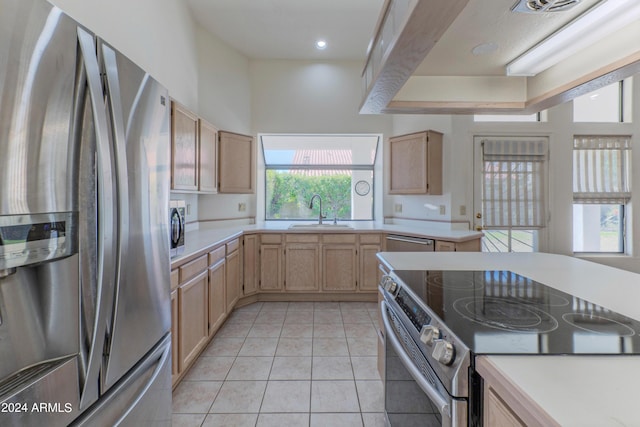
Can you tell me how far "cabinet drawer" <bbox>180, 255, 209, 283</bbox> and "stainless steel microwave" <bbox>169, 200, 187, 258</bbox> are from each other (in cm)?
11

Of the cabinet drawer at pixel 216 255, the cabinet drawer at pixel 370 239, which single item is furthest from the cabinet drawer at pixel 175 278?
the cabinet drawer at pixel 370 239

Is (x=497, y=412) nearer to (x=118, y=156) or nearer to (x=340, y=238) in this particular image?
(x=118, y=156)

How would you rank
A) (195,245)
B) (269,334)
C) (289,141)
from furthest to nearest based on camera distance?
1. (289,141)
2. (269,334)
3. (195,245)

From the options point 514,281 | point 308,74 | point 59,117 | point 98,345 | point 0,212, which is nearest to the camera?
point 0,212

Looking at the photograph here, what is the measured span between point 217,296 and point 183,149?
1.32 m

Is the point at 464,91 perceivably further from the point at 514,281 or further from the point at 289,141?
the point at 289,141

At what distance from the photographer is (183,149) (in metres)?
2.30

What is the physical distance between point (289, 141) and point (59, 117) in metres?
3.66

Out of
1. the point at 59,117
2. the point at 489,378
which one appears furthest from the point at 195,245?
the point at 489,378

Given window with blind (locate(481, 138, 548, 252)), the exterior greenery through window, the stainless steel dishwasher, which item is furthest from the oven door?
the exterior greenery through window

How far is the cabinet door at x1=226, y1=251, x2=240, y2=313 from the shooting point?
280 centimetres

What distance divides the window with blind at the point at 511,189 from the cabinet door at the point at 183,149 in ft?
10.5

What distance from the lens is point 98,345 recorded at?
806 mm

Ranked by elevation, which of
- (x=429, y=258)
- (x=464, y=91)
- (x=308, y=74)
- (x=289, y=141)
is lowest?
(x=429, y=258)
